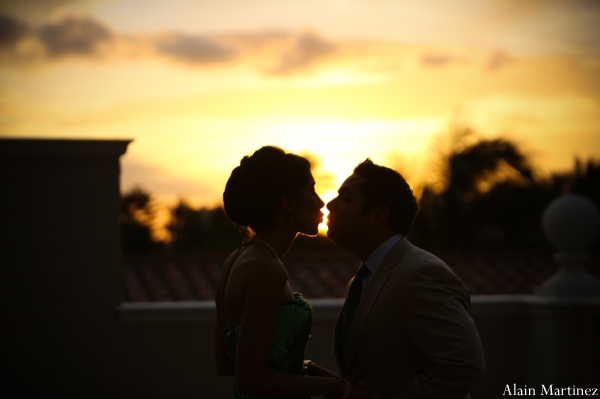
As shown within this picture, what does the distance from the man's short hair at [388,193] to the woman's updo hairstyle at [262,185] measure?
313mm

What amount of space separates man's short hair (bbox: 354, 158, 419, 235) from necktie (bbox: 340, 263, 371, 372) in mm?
266

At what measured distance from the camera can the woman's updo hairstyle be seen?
2926 mm

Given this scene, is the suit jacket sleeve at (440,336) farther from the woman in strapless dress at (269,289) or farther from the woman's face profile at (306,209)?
the woman's face profile at (306,209)

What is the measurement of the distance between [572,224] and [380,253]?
4.15m

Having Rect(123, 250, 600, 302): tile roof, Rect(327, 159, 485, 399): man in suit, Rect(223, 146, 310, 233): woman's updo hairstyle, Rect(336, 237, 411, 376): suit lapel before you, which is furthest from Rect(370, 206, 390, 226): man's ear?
Rect(123, 250, 600, 302): tile roof

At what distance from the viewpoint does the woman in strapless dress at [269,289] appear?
2686 mm

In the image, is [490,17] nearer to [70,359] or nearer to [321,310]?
[321,310]

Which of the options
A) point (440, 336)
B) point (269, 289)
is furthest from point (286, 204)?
point (440, 336)

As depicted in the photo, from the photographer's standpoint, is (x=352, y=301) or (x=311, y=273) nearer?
(x=352, y=301)

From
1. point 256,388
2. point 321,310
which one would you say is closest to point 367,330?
point 256,388

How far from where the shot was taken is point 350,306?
9.87 feet

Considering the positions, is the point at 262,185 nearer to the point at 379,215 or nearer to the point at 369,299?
the point at 379,215

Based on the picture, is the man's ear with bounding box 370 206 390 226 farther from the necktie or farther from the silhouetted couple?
the necktie

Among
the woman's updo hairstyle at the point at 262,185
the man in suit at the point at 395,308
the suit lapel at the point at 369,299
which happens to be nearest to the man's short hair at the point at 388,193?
the man in suit at the point at 395,308
